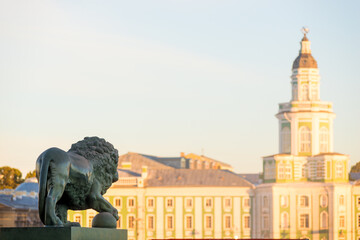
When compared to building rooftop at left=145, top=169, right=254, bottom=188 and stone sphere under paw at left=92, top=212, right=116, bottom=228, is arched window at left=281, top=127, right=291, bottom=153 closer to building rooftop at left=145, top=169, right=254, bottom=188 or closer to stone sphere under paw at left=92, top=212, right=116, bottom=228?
building rooftop at left=145, top=169, right=254, bottom=188

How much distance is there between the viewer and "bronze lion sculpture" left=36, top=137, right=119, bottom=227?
35.4 ft

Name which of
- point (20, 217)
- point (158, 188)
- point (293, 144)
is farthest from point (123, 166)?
point (20, 217)

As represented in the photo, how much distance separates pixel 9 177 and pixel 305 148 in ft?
101

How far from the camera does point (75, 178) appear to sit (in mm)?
11273

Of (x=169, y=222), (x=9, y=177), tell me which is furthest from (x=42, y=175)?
(x=9, y=177)

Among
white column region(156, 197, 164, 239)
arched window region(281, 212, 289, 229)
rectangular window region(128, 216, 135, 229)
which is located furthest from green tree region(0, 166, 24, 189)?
arched window region(281, 212, 289, 229)

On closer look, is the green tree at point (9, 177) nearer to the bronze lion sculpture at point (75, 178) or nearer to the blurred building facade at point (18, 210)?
the blurred building facade at point (18, 210)

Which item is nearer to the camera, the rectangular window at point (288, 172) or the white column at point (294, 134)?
the rectangular window at point (288, 172)

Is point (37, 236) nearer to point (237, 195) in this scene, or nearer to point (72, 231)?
point (72, 231)

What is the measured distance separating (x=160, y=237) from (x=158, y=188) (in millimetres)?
4823

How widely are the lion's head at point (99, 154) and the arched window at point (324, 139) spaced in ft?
351

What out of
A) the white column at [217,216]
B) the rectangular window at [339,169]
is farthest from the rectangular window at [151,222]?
the rectangular window at [339,169]

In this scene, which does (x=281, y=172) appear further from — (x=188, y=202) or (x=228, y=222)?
(x=188, y=202)

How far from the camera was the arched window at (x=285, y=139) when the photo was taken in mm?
117625
